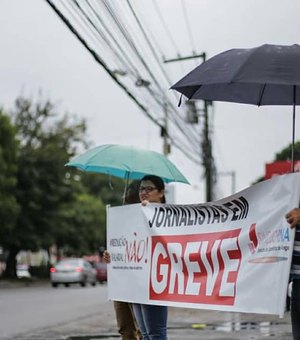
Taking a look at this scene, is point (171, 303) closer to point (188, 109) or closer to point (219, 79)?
point (219, 79)

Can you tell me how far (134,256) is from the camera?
5.92m

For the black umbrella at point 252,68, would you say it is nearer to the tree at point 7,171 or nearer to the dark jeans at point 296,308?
the dark jeans at point 296,308

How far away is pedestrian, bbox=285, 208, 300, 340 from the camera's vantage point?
4.42 m

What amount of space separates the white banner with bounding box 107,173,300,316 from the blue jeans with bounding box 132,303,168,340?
78 mm

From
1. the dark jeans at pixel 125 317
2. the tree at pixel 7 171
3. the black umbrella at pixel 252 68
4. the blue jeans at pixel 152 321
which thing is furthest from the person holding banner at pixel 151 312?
the tree at pixel 7 171

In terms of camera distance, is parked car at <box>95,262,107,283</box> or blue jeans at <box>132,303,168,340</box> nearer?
blue jeans at <box>132,303,168,340</box>

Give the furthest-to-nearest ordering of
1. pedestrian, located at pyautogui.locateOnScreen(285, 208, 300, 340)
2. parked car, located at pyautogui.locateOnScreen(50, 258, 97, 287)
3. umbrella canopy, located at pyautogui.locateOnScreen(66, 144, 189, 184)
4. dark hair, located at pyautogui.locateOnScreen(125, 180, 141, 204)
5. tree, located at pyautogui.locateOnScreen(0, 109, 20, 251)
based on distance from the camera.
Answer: tree, located at pyautogui.locateOnScreen(0, 109, 20, 251), parked car, located at pyautogui.locateOnScreen(50, 258, 97, 287), umbrella canopy, located at pyautogui.locateOnScreen(66, 144, 189, 184), dark hair, located at pyautogui.locateOnScreen(125, 180, 141, 204), pedestrian, located at pyautogui.locateOnScreen(285, 208, 300, 340)

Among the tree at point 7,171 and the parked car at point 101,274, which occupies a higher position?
the tree at point 7,171

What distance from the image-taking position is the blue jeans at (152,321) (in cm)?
543

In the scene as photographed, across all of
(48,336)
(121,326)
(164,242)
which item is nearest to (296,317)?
(164,242)

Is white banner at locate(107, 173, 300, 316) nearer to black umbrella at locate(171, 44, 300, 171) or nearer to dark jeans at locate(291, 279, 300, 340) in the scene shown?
dark jeans at locate(291, 279, 300, 340)

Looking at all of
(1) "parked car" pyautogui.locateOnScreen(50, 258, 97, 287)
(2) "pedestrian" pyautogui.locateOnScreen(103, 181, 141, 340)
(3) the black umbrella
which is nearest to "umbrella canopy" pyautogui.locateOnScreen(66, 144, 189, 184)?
(2) "pedestrian" pyautogui.locateOnScreen(103, 181, 141, 340)

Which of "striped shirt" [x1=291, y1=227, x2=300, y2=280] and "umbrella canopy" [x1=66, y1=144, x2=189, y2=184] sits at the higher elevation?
"umbrella canopy" [x1=66, y1=144, x2=189, y2=184]

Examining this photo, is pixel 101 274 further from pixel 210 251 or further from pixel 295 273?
pixel 295 273
